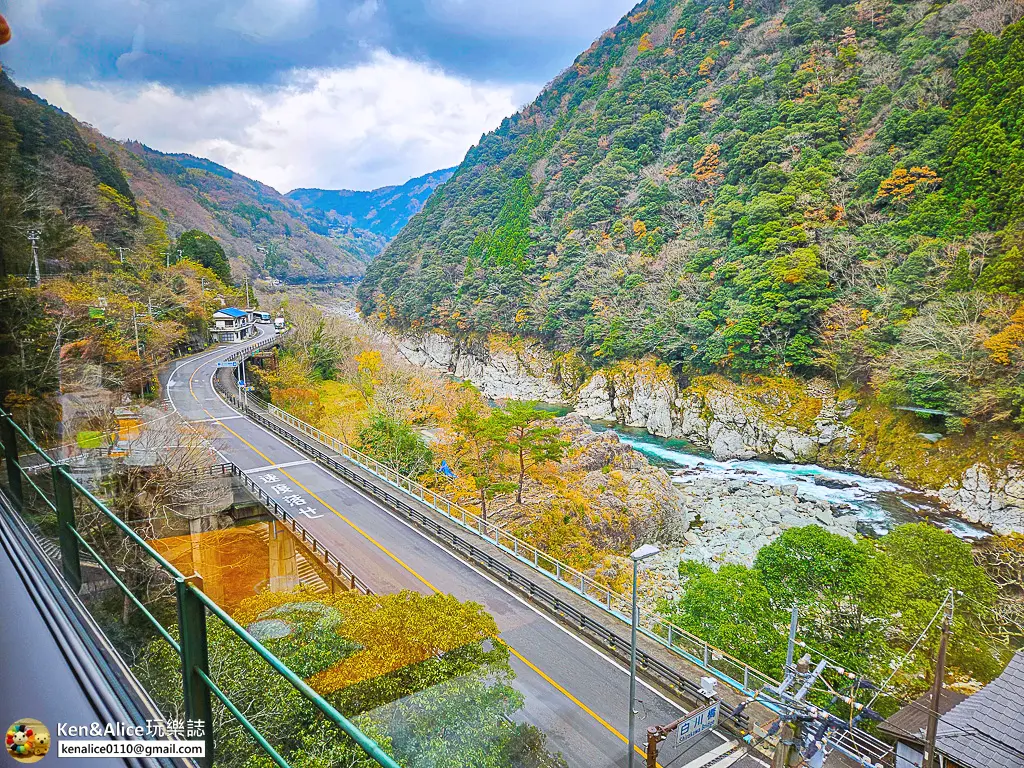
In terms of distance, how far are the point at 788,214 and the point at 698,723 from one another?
90.3 feet

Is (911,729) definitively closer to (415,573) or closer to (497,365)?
(415,573)

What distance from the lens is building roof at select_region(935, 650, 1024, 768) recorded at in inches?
231

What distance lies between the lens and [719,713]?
6.59m

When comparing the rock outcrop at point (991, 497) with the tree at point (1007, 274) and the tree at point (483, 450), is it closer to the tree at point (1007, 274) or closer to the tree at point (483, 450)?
the tree at point (1007, 274)

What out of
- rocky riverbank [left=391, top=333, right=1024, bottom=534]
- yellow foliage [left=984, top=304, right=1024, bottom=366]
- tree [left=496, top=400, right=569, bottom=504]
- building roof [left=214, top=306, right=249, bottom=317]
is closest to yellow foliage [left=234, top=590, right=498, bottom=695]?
tree [left=496, top=400, right=569, bottom=504]

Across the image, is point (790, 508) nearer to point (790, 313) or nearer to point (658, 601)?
point (658, 601)

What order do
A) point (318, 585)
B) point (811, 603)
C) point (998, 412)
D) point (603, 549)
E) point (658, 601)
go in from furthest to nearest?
point (998, 412), point (603, 549), point (658, 601), point (318, 585), point (811, 603)

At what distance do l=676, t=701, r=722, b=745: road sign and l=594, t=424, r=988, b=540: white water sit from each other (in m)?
12.2

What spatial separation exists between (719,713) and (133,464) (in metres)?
9.15

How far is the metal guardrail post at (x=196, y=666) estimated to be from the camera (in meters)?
1.21

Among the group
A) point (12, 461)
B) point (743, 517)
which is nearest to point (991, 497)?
point (743, 517)

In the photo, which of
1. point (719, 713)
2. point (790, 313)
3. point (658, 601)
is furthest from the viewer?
point (790, 313)

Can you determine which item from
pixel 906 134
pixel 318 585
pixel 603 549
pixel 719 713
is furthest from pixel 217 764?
pixel 906 134

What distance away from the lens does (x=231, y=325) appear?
28.7 m
